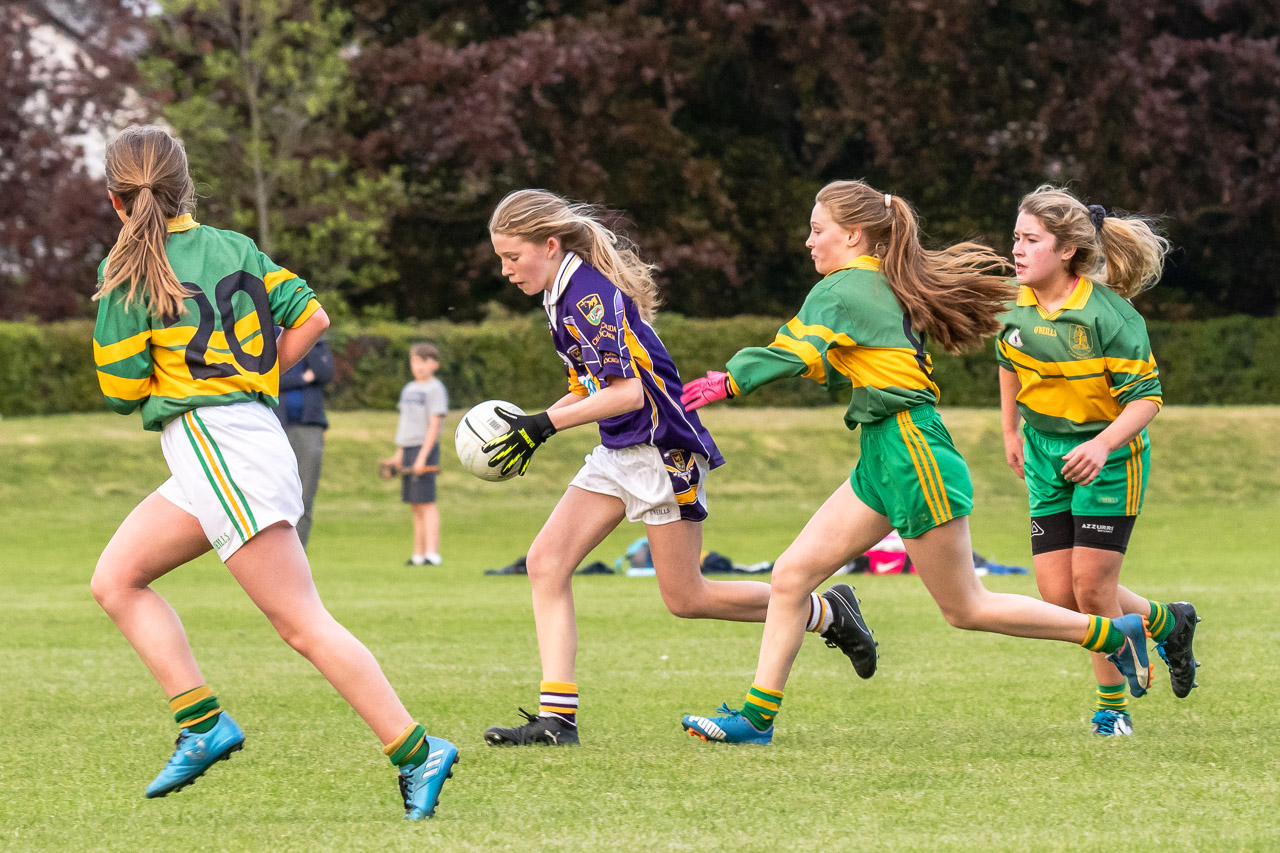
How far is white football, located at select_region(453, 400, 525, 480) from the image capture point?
5688mm

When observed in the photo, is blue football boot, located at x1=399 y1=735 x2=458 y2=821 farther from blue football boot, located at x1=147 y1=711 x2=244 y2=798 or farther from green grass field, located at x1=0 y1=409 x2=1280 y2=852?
blue football boot, located at x1=147 y1=711 x2=244 y2=798

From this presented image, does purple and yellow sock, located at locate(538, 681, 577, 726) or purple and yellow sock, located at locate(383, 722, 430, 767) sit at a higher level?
purple and yellow sock, located at locate(383, 722, 430, 767)

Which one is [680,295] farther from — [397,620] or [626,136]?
Answer: [397,620]

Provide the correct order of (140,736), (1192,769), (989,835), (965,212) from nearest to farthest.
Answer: (989,835), (1192,769), (140,736), (965,212)

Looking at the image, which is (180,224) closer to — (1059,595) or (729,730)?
(729,730)

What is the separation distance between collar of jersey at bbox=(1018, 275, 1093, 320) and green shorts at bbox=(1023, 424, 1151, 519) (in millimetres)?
465

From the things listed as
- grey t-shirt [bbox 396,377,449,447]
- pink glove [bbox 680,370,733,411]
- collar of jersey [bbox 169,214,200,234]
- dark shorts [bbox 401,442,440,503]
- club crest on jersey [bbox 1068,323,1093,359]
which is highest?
collar of jersey [bbox 169,214,200,234]

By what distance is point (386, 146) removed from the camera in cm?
2694

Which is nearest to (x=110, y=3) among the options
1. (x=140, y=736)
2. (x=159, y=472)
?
(x=159, y=472)

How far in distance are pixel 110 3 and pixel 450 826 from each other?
80.3 feet

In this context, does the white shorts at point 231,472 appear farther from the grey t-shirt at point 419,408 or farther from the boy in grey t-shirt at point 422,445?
the grey t-shirt at point 419,408

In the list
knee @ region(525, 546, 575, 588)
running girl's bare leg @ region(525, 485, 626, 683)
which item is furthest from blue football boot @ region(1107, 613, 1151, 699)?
knee @ region(525, 546, 575, 588)

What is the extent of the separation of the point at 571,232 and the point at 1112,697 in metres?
2.68

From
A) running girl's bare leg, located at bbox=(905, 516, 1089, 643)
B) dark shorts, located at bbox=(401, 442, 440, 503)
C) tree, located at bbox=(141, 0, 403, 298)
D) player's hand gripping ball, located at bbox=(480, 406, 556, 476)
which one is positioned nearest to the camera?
player's hand gripping ball, located at bbox=(480, 406, 556, 476)
